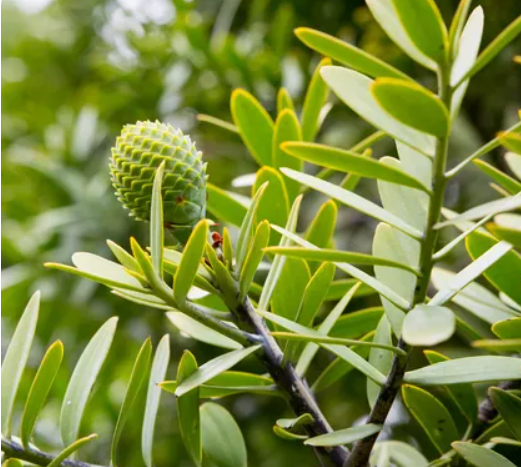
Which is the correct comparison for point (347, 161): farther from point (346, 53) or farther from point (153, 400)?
point (153, 400)

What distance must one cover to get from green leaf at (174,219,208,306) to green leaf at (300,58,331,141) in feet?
0.58

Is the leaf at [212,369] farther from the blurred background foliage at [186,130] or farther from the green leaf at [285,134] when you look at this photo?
the blurred background foliage at [186,130]

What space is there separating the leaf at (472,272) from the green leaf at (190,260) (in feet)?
0.28

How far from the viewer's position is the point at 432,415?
0.34 meters

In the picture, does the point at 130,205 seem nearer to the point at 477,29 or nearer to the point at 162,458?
the point at 477,29

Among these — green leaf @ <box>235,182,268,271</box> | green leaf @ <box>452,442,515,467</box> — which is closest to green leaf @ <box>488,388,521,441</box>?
green leaf @ <box>452,442,515,467</box>

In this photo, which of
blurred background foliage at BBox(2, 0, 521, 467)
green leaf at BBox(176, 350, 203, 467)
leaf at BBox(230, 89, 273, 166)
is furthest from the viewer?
blurred background foliage at BBox(2, 0, 521, 467)

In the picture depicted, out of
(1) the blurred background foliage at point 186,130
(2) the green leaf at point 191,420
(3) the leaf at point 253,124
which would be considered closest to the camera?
(2) the green leaf at point 191,420

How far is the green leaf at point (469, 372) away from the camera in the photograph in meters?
0.26

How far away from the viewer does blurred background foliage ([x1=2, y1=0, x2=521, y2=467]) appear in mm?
890

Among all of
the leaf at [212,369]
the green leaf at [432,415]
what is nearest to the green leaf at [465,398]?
the green leaf at [432,415]

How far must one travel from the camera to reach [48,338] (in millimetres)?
904

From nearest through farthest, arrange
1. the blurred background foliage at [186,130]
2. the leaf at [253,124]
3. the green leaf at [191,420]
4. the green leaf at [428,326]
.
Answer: the green leaf at [428,326] < the green leaf at [191,420] < the leaf at [253,124] < the blurred background foliage at [186,130]

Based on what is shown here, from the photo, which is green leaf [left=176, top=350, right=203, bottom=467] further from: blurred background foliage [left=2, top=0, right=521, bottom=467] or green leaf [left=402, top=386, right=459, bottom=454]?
blurred background foliage [left=2, top=0, right=521, bottom=467]
